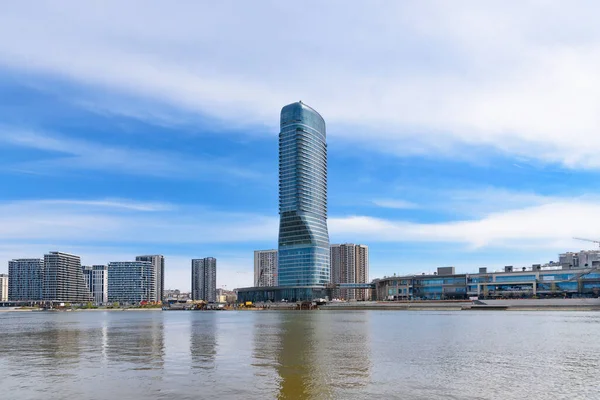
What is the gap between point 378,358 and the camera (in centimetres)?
5250

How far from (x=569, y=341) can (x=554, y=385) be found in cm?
3517

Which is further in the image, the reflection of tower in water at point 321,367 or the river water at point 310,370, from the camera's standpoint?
the reflection of tower in water at point 321,367

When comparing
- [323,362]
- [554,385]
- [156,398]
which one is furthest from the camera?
[323,362]

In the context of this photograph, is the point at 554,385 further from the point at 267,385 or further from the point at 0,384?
the point at 0,384

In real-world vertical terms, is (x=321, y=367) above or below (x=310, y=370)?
below

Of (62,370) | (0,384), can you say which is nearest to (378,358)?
(62,370)

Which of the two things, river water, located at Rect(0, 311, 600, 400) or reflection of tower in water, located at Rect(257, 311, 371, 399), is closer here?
river water, located at Rect(0, 311, 600, 400)

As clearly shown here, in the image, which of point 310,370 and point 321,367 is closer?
point 310,370

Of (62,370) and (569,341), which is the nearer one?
(62,370)

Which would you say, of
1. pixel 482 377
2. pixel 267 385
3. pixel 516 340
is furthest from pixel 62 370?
pixel 516 340

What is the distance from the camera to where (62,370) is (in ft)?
153

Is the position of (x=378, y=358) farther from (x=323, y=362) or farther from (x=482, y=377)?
(x=482, y=377)

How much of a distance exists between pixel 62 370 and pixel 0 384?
278 inches

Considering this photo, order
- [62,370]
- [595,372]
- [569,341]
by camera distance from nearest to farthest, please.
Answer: [595,372] < [62,370] < [569,341]
